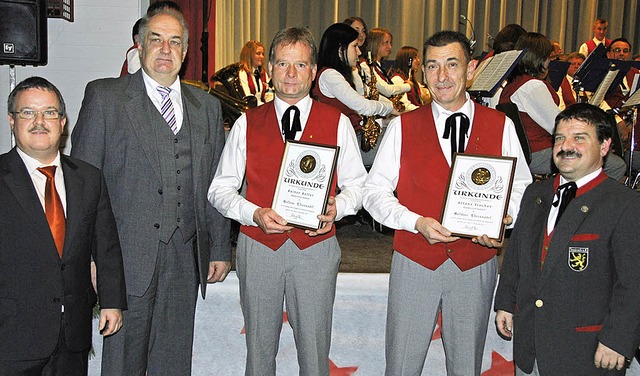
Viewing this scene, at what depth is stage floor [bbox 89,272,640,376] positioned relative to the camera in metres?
3.83

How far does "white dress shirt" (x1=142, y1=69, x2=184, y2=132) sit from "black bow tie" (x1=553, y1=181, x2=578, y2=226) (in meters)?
1.54

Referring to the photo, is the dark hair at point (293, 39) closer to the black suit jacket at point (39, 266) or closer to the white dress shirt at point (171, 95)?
the white dress shirt at point (171, 95)

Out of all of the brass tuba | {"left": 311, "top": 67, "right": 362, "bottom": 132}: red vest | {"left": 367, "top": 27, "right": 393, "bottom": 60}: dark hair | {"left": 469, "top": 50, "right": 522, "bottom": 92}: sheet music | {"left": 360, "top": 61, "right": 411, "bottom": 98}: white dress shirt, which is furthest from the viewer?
{"left": 367, "top": 27, "right": 393, "bottom": 60}: dark hair

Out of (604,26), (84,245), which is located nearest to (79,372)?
(84,245)

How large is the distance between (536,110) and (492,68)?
428 mm

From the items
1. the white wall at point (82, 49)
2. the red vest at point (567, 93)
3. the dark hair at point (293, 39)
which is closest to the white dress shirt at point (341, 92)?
the white wall at point (82, 49)

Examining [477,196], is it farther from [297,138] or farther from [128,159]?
[128,159]

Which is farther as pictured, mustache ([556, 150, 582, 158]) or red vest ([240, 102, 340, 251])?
red vest ([240, 102, 340, 251])

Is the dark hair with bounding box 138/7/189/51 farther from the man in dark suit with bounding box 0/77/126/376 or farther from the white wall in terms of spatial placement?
the white wall

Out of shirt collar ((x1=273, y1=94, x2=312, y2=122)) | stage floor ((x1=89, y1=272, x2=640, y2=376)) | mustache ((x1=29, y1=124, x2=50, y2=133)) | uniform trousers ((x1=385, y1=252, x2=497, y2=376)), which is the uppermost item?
shirt collar ((x1=273, y1=94, x2=312, y2=122))

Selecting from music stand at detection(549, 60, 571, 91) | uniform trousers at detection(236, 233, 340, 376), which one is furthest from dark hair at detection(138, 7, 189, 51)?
music stand at detection(549, 60, 571, 91)

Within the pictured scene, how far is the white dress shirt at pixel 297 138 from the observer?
2.84 m

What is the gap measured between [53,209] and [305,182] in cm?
93

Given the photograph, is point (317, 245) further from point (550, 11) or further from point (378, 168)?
point (550, 11)
